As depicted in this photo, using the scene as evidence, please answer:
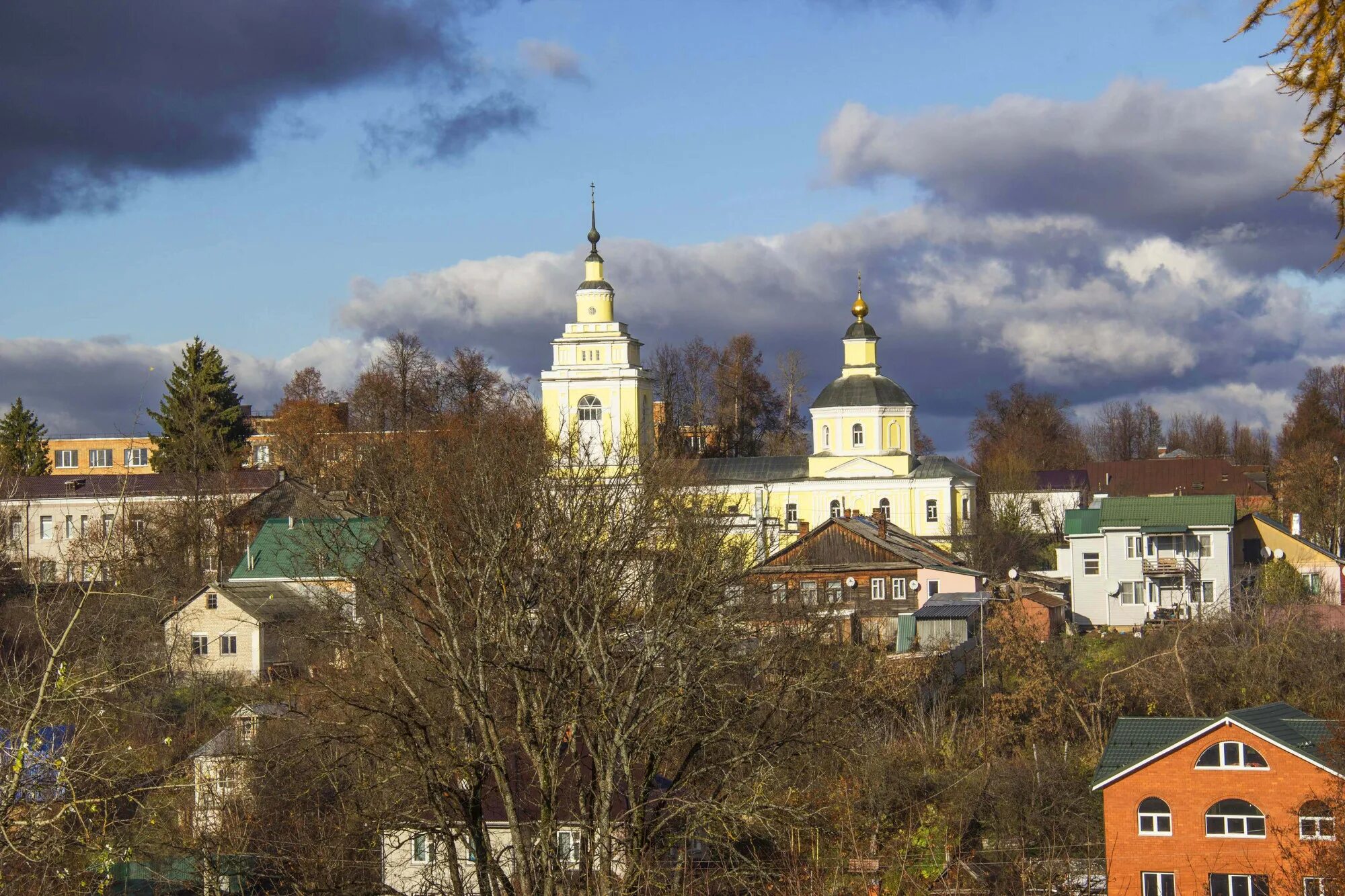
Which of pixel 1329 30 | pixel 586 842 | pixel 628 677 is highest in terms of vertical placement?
pixel 1329 30

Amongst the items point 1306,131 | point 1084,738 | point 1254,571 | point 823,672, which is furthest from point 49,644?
point 1254,571

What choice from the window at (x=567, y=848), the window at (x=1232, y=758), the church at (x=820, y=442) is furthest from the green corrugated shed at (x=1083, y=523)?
the window at (x=567, y=848)

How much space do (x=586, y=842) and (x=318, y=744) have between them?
3242 mm

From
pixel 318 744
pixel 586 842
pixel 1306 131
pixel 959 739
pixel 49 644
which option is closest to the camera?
pixel 1306 131

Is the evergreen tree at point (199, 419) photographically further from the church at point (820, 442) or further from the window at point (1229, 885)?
the window at point (1229, 885)

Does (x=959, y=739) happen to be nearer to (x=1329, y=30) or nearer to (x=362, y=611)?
(x=362, y=611)

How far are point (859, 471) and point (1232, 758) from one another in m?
38.1

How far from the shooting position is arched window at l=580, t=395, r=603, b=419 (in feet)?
194

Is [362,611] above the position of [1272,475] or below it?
below

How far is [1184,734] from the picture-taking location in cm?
2305

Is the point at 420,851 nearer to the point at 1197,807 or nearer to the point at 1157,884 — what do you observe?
the point at 1157,884

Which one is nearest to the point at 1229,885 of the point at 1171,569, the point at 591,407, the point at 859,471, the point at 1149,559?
the point at 1171,569

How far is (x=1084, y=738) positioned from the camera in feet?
96.9

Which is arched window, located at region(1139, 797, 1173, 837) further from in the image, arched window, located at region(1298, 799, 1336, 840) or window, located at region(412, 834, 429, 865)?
window, located at region(412, 834, 429, 865)
